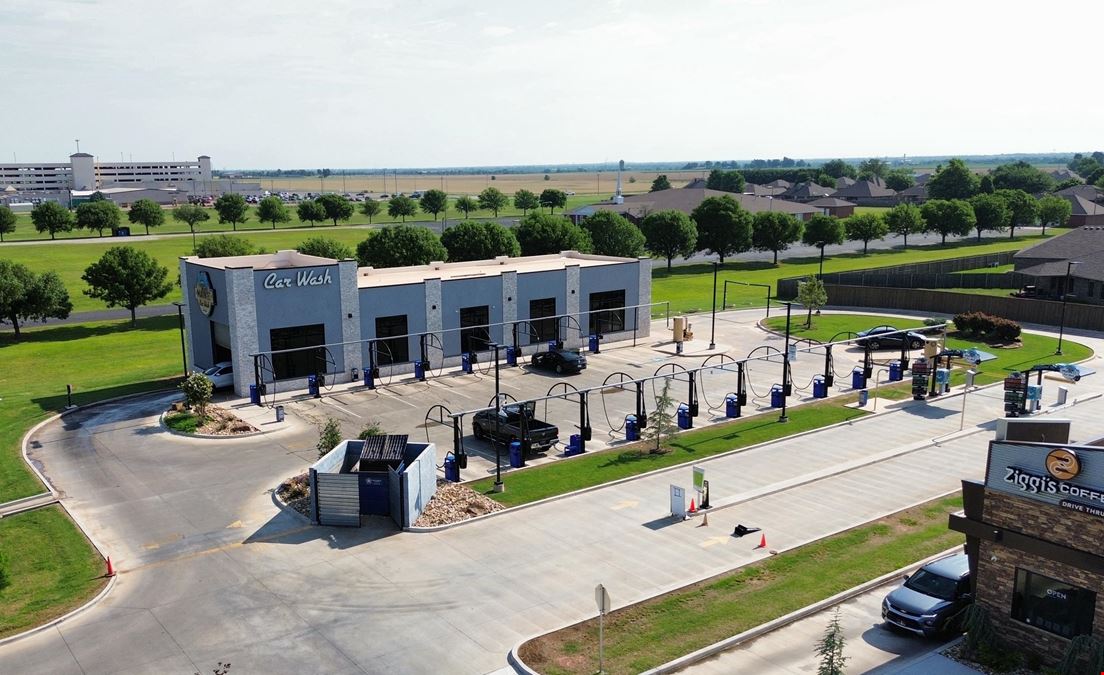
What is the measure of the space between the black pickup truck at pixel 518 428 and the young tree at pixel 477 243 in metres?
39.5

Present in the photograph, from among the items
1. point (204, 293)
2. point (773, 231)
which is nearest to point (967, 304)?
point (773, 231)

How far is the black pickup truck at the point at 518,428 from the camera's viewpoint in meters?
32.9

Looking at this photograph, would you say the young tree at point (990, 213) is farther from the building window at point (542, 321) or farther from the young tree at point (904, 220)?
the building window at point (542, 321)

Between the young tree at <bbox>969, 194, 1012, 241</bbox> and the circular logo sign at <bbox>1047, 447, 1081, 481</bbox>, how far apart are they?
365ft

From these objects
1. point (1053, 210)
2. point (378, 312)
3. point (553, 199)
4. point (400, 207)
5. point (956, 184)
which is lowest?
point (378, 312)

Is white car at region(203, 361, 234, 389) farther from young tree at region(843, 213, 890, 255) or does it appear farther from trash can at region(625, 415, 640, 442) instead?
young tree at region(843, 213, 890, 255)

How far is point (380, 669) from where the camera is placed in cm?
1848

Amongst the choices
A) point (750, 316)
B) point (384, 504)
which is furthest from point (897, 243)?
point (384, 504)

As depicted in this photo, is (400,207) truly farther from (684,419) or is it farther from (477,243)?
(684,419)

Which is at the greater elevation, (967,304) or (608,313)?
(608,313)

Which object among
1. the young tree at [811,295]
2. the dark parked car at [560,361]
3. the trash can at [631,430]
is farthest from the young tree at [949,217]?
the trash can at [631,430]

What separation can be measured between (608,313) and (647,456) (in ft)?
80.0

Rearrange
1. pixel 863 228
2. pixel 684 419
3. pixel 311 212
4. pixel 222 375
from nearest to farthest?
pixel 684 419, pixel 222 375, pixel 863 228, pixel 311 212

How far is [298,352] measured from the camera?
44531 millimetres
